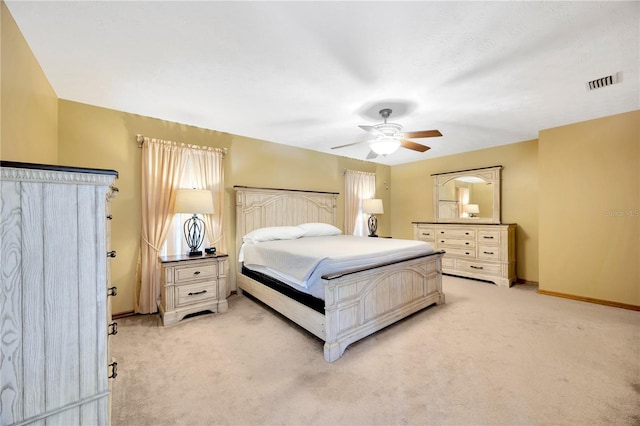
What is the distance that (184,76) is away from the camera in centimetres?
236

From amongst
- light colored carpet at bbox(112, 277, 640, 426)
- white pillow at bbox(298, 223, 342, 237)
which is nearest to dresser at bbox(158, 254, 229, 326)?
light colored carpet at bbox(112, 277, 640, 426)

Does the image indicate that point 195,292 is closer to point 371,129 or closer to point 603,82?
point 371,129

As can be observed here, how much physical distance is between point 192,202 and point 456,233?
14.7ft

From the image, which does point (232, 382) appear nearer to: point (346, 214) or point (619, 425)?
point (619, 425)

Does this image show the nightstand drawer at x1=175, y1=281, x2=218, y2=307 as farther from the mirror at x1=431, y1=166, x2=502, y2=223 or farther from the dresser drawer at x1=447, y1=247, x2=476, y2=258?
the mirror at x1=431, y1=166, x2=502, y2=223

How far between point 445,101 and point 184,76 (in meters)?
2.63

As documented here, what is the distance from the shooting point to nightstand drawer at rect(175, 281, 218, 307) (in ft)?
9.57

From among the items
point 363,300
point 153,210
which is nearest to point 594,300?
point 363,300

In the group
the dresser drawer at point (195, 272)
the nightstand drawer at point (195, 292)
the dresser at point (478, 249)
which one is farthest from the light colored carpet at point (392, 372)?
the dresser at point (478, 249)

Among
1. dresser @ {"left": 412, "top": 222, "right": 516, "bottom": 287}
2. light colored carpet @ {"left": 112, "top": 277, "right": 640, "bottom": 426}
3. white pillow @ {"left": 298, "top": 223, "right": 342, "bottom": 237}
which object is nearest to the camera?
light colored carpet @ {"left": 112, "top": 277, "right": 640, "bottom": 426}

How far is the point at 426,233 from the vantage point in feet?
17.5

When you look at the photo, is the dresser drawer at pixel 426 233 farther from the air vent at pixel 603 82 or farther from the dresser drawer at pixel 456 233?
the air vent at pixel 603 82

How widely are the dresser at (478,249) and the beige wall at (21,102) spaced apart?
219 inches

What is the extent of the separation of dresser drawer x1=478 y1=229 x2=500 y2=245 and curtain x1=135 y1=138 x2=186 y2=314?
4917 mm
